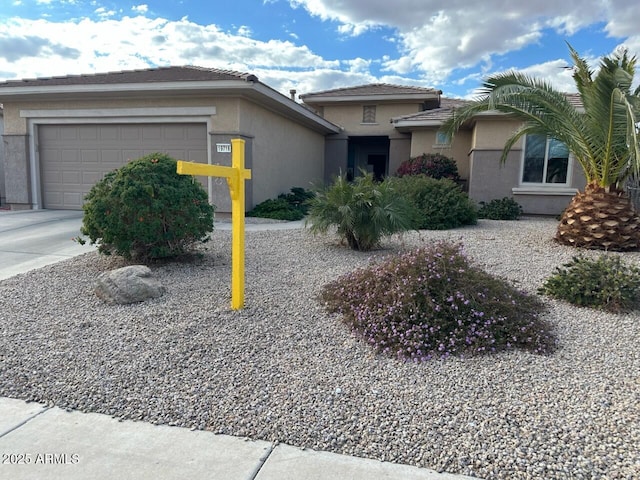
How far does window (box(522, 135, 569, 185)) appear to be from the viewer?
13.6 meters

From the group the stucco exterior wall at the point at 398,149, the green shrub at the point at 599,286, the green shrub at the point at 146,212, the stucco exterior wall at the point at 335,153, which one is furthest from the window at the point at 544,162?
the green shrub at the point at 146,212

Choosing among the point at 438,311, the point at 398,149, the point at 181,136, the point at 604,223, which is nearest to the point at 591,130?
the point at 604,223

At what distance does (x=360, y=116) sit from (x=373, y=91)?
1141mm

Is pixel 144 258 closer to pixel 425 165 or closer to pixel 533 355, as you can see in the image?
pixel 533 355

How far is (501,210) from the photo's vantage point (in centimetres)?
1302

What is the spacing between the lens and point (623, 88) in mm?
7273

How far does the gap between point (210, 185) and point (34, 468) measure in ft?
32.3

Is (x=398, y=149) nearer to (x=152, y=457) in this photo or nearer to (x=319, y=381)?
(x=319, y=381)

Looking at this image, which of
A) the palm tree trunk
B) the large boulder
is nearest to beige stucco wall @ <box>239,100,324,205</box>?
the palm tree trunk

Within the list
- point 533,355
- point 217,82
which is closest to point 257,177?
point 217,82

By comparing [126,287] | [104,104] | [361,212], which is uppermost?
[104,104]

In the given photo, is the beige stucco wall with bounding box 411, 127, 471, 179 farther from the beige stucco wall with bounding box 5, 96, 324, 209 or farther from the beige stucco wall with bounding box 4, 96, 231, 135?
the beige stucco wall with bounding box 4, 96, 231, 135

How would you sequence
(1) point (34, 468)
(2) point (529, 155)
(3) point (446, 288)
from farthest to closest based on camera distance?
1. (2) point (529, 155)
2. (3) point (446, 288)
3. (1) point (34, 468)

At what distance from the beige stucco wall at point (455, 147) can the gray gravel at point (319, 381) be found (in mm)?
12260
